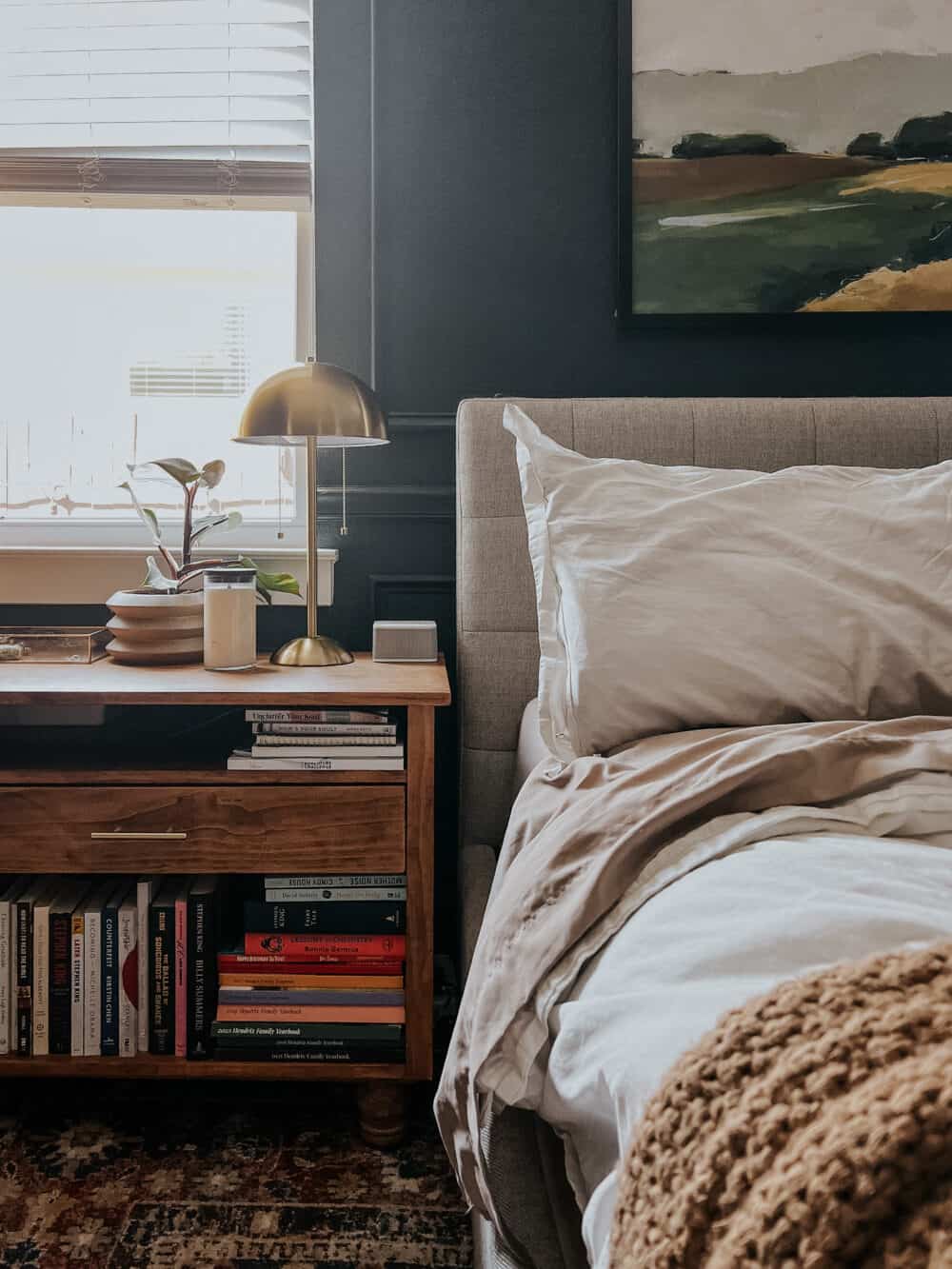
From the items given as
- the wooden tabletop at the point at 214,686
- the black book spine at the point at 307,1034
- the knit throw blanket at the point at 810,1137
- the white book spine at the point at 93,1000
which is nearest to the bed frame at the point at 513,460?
the wooden tabletop at the point at 214,686

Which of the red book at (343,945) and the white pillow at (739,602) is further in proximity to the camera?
the red book at (343,945)

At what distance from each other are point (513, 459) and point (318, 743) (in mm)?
657

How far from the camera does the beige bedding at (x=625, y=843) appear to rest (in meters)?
0.81

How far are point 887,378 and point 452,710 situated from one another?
3.75 feet

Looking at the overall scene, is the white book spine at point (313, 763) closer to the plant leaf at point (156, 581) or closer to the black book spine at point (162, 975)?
the black book spine at point (162, 975)

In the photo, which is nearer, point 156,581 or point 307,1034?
point 307,1034

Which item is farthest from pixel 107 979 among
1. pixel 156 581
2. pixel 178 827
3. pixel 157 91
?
pixel 157 91

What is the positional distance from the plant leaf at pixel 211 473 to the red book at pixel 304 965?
838 millimetres

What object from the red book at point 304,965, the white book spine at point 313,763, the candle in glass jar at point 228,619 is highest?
the candle in glass jar at point 228,619

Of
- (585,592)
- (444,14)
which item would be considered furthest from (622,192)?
(585,592)

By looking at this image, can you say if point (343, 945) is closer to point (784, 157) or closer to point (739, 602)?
point (739, 602)

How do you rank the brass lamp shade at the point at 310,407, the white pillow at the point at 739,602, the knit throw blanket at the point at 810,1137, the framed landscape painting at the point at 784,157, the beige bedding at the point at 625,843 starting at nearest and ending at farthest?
the knit throw blanket at the point at 810,1137 < the beige bedding at the point at 625,843 < the white pillow at the point at 739,602 < the brass lamp shade at the point at 310,407 < the framed landscape painting at the point at 784,157

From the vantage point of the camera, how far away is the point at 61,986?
152cm

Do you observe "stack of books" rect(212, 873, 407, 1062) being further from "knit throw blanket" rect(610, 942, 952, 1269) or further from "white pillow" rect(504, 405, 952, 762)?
"knit throw blanket" rect(610, 942, 952, 1269)
